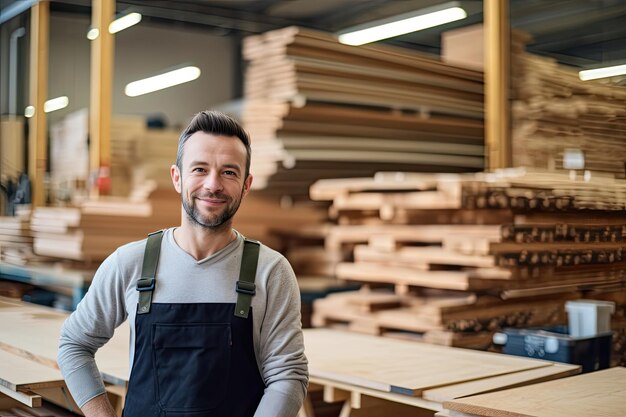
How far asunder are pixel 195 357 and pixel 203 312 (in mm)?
125

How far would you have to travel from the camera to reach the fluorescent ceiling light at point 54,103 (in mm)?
5789

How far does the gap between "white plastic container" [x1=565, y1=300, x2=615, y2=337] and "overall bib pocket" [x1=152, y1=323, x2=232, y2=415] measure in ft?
8.22

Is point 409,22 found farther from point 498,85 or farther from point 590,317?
point 590,317

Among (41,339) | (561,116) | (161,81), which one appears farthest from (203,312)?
(161,81)

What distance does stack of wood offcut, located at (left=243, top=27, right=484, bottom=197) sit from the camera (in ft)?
19.5

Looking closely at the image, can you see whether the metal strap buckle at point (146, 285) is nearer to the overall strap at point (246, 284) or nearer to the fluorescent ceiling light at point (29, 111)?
the overall strap at point (246, 284)

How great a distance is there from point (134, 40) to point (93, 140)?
8107 mm

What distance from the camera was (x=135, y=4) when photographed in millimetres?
9984

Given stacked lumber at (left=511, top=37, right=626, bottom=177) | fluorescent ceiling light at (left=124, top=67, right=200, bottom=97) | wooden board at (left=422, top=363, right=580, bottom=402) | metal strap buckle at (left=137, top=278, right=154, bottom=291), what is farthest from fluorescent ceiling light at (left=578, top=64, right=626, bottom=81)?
fluorescent ceiling light at (left=124, top=67, right=200, bottom=97)

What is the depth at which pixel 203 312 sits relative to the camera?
8.04 feet

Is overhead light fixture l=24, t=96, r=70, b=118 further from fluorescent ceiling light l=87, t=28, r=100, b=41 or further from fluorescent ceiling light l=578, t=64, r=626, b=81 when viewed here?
fluorescent ceiling light l=578, t=64, r=626, b=81

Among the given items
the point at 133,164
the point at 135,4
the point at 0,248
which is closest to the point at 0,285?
the point at 0,248

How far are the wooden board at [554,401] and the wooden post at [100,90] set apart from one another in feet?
14.0

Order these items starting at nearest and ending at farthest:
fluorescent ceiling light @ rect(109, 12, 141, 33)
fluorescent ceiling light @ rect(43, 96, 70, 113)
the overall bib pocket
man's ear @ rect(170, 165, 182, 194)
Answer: the overall bib pocket → man's ear @ rect(170, 165, 182, 194) → fluorescent ceiling light @ rect(43, 96, 70, 113) → fluorescent ceiling light @ rect(109, 12, 141, 33)
